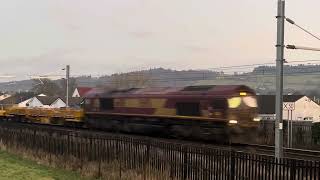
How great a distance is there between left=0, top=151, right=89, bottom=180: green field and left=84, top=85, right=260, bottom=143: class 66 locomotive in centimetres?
1032

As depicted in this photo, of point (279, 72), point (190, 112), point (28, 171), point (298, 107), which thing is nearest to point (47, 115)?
point (190, 112)

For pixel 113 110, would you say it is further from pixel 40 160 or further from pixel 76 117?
pixel 40 160

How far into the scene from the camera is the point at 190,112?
29141mm

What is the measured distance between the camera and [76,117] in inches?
1652

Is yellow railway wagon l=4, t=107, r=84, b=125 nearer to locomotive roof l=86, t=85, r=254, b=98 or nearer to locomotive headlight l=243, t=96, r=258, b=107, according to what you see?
locomotive roof l=86, t=85, r=254, b=98

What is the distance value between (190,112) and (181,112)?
2.70ft

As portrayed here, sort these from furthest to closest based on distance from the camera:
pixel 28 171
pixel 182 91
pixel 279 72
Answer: pixel 182 91 → pixel 279 72 → pixel 28 171

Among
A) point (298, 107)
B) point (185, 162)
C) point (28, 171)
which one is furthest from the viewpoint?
point (298, 107)

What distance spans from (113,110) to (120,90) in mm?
1798

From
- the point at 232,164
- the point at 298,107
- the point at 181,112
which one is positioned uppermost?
the point at 181,112

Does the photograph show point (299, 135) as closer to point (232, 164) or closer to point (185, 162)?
point (185, 162)

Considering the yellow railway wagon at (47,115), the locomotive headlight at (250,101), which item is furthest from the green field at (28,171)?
the yellow railway wagon at (47,115)

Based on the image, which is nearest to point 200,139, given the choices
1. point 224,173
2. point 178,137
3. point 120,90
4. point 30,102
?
point 178,137

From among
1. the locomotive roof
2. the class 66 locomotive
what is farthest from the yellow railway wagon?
the class 66 locomotive
